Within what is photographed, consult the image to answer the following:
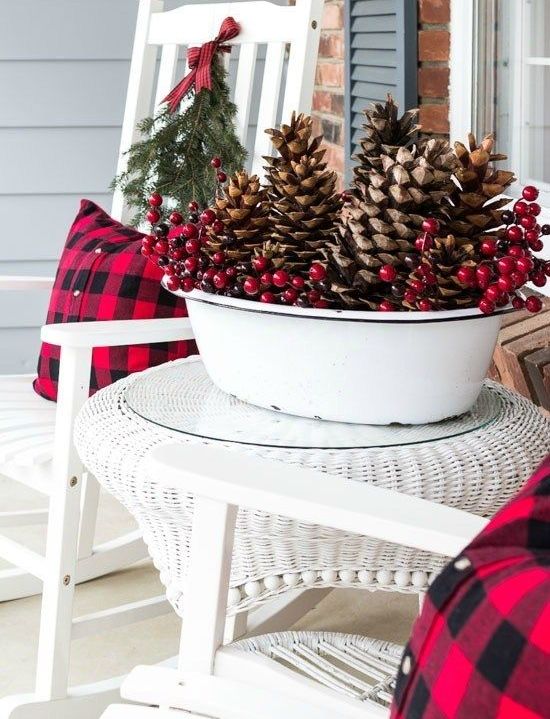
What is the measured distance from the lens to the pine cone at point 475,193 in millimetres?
1099

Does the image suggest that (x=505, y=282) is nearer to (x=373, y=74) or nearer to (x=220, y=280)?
(x=220, y=280)

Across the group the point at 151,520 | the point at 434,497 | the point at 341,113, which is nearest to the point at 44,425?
the point at 151,520

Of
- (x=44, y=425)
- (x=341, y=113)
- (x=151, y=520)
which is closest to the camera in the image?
(x=151, y=520)

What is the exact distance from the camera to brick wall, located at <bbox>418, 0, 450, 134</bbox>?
93.0 inches

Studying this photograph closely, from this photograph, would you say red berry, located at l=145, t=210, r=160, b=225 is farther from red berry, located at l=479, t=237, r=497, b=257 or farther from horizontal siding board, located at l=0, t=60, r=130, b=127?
horizontal siding board, located at l=0, t=60, r=130, b=127

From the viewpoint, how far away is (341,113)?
2.99 metres

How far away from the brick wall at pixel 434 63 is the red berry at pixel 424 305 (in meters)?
1.41

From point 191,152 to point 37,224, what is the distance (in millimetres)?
1191

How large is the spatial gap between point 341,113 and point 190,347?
4.59ft

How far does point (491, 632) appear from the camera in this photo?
48 centimetres

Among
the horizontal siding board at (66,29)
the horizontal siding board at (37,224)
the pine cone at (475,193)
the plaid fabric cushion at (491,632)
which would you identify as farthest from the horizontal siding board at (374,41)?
the plaid fabric cushion at (491,632)

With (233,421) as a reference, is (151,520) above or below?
below

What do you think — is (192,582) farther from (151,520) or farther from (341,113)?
(341,113)

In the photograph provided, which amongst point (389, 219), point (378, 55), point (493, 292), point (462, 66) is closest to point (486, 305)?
point (493, 292)
